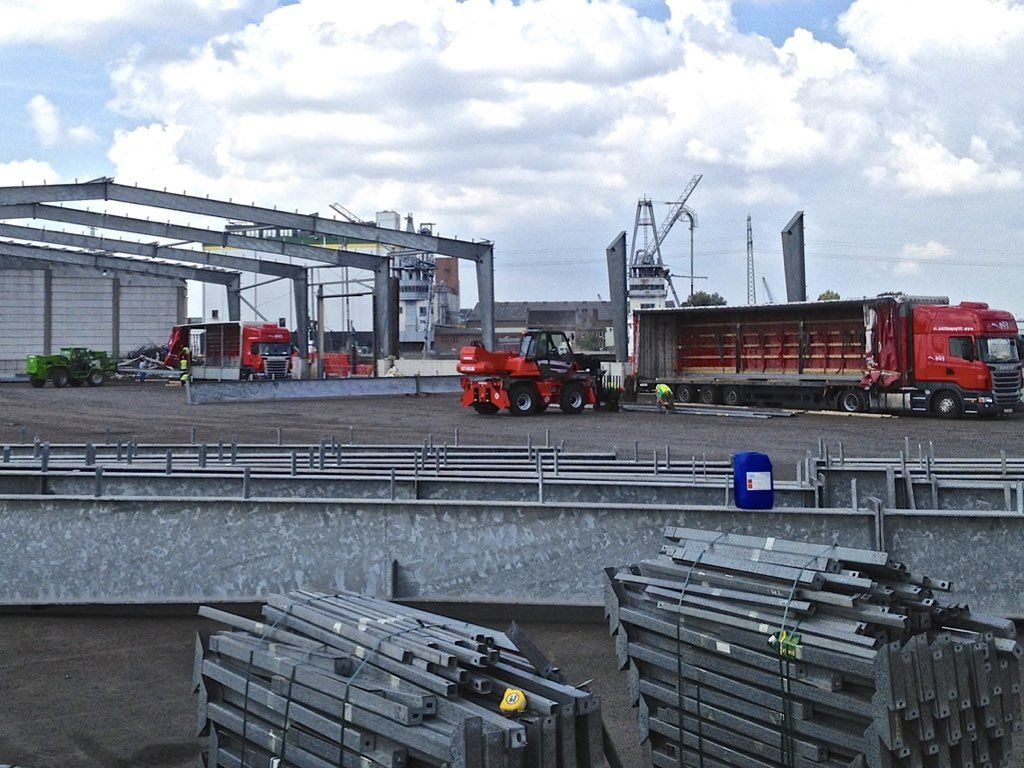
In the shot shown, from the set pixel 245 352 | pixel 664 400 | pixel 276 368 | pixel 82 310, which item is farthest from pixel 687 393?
pixel 82 310

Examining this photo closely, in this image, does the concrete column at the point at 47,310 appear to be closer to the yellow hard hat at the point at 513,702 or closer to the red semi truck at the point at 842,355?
the red semi truck at the point at 842,355

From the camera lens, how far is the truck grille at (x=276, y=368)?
45.1 m

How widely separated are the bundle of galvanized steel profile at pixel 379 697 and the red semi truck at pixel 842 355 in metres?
24.7

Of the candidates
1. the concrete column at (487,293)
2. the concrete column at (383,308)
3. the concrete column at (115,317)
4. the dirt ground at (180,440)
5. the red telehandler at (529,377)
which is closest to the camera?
the dirt ground at (180,440)

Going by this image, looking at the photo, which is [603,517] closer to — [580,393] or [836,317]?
[580,393]

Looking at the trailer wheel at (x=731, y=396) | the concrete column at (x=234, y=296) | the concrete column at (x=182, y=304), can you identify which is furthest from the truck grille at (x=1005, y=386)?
the concrete column at (x=182, y=304)

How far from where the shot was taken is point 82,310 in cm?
6519

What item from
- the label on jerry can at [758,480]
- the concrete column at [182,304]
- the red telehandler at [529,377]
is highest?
the concrete column at [182,304]

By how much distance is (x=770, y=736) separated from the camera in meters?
5.22

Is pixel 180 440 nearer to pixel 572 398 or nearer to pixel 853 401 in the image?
pixel 572 398

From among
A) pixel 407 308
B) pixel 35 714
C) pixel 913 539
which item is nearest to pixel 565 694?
pixel 35 714

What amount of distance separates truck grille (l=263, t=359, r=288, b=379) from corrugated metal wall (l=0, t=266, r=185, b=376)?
20.2m

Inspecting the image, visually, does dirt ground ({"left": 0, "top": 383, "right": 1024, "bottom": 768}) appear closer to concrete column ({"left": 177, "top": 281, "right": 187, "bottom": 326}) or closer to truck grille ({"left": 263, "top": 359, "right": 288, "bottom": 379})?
truck grille ({"left": 263, "top": 359, "right": 288, "bottom": 379})

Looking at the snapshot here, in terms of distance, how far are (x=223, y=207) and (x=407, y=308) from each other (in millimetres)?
50490
